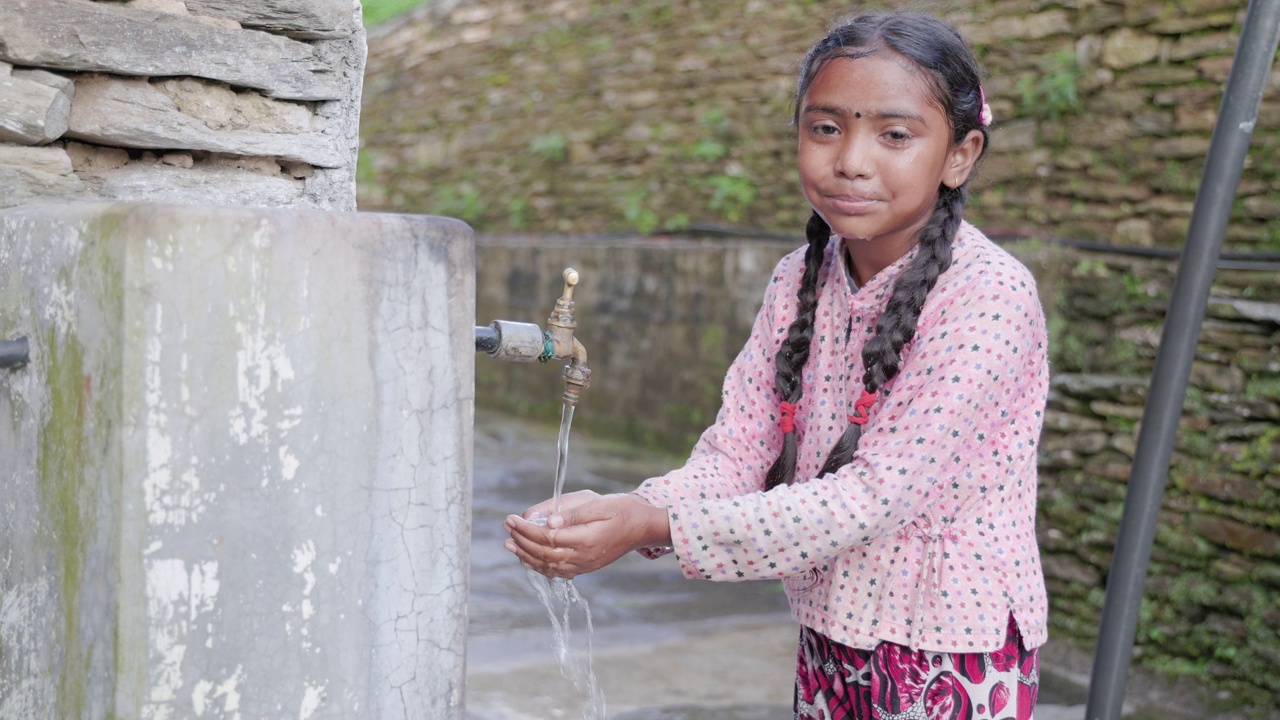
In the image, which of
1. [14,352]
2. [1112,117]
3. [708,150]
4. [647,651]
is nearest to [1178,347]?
[14,352]

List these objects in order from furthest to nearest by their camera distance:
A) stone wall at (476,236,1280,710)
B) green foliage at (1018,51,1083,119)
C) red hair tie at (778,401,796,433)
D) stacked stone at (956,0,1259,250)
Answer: green foliage at (1018,51,1083,119) < stacked stone at (956,0,1259,250) < stone wall at (476,236,1280,710) < red hair tie at (778,401,796,433)

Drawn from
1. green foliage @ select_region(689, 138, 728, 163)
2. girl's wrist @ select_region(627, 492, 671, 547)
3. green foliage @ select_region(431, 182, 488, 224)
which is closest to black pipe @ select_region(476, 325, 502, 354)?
girl's wrist @ select_region(627, 492, 671, 547)

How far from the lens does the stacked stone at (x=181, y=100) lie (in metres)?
1.60

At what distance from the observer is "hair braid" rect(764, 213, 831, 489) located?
171cm

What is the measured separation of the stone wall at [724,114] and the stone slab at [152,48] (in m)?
1.68

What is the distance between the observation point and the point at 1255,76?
7.12ft

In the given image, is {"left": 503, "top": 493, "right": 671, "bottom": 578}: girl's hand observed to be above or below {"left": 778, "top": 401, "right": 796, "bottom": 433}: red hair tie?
below

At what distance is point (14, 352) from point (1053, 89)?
455cm

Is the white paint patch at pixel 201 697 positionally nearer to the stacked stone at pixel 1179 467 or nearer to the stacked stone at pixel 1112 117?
the stacked stone at pixel 1179 467

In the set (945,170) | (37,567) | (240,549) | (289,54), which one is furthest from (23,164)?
(945,170)

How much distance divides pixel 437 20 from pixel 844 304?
30.9 ft

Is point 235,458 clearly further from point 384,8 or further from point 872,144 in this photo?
point 384,8

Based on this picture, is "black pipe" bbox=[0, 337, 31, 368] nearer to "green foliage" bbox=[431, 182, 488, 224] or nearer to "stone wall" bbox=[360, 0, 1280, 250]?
"stone wall" bbox=[360, 0, 1280, 250]

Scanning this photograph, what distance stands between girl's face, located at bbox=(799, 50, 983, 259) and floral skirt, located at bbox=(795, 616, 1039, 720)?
519 mm
